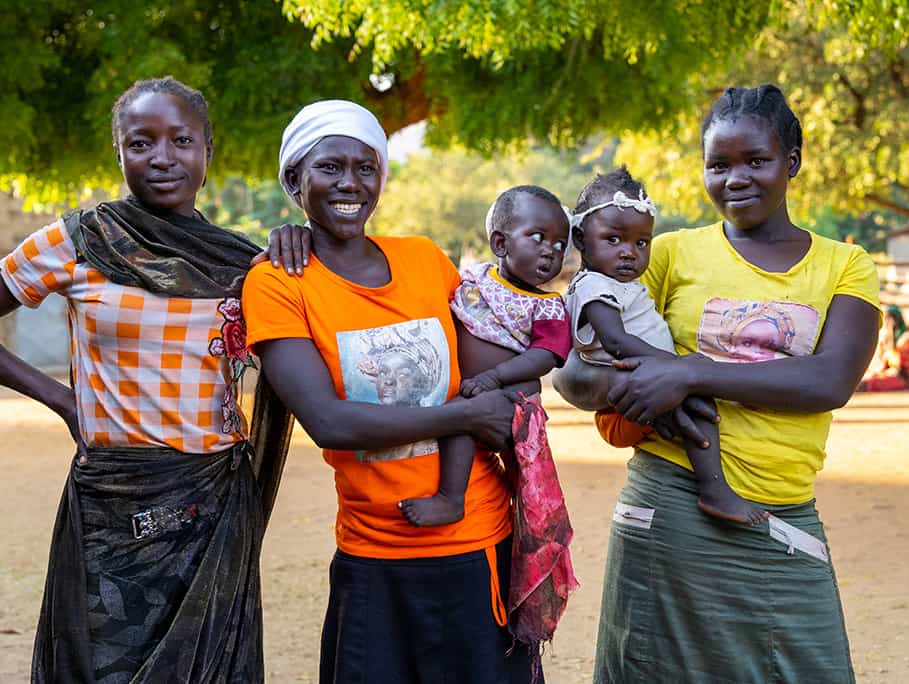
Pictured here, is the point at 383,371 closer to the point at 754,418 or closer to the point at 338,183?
the point at 338,183

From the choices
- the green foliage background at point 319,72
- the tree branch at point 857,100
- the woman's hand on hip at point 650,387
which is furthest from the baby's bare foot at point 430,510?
the tree branch at point 857,100

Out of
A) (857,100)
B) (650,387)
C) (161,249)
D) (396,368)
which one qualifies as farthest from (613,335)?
(857,100)

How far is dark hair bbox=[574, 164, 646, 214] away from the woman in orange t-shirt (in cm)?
51

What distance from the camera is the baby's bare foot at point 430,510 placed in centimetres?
242

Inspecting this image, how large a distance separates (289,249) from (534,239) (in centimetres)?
62

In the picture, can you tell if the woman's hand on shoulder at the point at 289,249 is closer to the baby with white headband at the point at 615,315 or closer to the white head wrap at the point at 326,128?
the white head wrap at the point at 326,128

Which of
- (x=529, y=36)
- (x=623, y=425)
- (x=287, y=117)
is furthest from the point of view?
(x=287, y=117)

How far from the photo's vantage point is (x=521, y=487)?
2.56 meters

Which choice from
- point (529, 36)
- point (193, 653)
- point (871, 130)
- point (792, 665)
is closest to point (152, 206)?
point (193, 653)

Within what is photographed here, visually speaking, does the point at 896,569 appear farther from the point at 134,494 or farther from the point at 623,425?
the point at 134,494

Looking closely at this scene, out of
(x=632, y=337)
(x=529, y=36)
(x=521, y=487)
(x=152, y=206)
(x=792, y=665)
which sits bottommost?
(x=792, y=665)

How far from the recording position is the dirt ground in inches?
201

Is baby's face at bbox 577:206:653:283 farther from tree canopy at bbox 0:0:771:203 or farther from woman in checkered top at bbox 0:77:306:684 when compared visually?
tree canopy at bbox 0:0:771:203

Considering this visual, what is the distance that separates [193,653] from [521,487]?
2.79 ft
